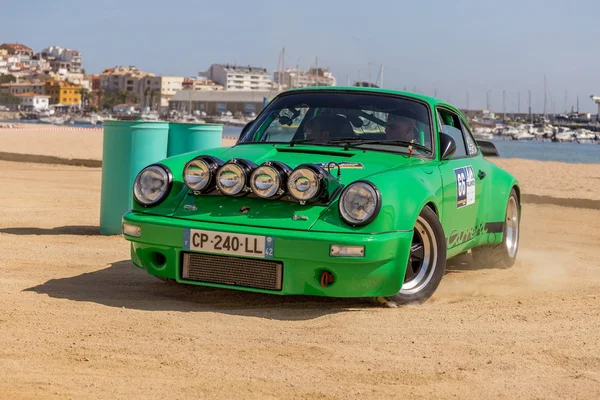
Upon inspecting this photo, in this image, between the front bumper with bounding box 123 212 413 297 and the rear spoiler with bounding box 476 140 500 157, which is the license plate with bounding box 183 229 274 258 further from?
the rear spoiler with bounding box 476 140 500 157

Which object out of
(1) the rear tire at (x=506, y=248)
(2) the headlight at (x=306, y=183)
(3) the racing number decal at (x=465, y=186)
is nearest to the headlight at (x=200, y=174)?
(2) the headlight at (x=306, y=183)

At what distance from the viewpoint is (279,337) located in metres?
4.98

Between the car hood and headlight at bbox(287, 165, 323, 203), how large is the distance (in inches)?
2.8

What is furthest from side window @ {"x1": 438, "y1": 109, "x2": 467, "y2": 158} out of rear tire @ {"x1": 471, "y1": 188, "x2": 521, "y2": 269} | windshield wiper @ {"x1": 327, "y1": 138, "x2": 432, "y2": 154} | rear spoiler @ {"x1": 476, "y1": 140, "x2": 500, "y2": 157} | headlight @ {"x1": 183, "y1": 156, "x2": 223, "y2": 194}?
headlight @ {"x1": 183, "y1": 156, "x2": 223, "y2": 194}

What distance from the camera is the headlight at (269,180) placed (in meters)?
5.59

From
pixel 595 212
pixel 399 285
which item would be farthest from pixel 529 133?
pixel 399 285

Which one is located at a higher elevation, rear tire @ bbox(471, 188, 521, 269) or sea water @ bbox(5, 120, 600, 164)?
sea water @ bbox(5, 120, 600, 164)

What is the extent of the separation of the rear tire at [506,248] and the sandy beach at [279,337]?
0.12m

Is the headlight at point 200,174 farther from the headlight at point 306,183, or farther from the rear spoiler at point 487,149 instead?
the rear spoiler at point 487,149

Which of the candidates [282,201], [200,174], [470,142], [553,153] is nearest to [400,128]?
[470,142]

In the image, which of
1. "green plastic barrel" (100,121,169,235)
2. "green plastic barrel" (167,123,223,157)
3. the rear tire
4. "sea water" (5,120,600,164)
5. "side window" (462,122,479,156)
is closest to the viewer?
"side window" (462,122,479,156)

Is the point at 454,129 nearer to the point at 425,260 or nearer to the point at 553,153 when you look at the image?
the point at 425,260

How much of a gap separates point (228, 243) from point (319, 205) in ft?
1.96

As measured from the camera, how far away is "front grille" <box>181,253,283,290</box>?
5.49 meters
